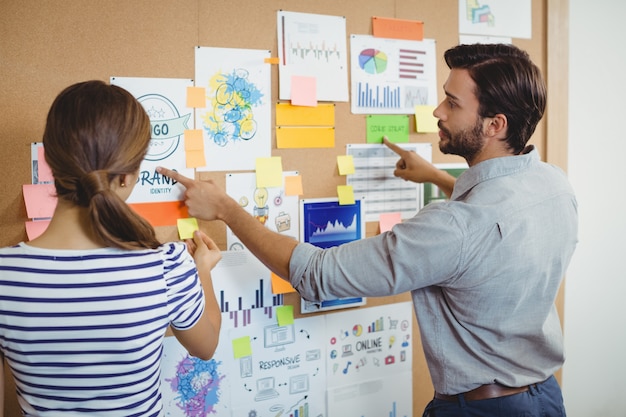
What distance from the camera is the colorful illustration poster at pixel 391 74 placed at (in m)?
1.69

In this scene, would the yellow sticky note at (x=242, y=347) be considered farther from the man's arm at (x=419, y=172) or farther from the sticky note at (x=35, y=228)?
the man's arm at (x=419, y=172)

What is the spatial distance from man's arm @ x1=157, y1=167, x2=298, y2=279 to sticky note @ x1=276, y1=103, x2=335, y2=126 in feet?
1.03

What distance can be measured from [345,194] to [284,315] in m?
0.44

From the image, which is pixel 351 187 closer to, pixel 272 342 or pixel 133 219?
pixel 272 342

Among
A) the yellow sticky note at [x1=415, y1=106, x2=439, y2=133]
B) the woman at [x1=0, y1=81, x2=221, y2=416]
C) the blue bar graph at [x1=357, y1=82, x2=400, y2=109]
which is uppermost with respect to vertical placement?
the blue bar graph at [x1=357, y1=82, x2=400, y2=109]

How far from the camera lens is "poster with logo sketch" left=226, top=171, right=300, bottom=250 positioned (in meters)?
1.54

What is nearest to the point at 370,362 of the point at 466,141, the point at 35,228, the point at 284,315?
the point at 284,315

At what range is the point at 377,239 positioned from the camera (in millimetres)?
1229

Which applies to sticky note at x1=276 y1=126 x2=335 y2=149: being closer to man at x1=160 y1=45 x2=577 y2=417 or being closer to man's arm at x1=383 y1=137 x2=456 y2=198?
man's arm at x1=383 y1=137 x2=456 y2=198

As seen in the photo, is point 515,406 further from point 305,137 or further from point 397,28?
point 397,28

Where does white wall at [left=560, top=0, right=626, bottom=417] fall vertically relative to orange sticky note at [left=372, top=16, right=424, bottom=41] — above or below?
below

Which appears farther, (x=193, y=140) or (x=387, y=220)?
(x=387, y=220)

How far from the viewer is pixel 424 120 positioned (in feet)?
5.92

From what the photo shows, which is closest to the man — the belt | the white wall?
the belt
